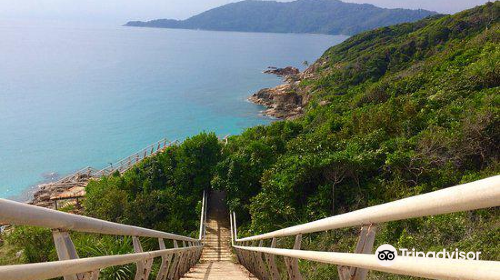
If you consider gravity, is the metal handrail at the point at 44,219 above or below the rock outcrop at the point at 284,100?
above

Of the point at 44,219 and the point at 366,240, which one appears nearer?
the point at 44,219

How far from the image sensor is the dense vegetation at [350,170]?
6.66 m

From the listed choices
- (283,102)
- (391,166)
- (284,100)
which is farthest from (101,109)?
(391,166)

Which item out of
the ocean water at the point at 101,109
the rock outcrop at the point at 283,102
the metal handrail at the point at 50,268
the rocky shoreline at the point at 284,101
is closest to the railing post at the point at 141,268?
the metal handrail at the point at 50,268

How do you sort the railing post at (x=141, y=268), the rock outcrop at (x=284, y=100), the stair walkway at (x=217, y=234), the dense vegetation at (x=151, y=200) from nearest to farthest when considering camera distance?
the railing post at (x=141, y=268), the dense vegetation at (x=151, y=200), the stair walkway at (x=217, y=234), the rock outcrop at (x=284, y=100)

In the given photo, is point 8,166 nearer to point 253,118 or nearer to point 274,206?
point 253,118

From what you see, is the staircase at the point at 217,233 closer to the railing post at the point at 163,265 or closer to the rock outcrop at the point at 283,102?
the railing post at the point at 163,265

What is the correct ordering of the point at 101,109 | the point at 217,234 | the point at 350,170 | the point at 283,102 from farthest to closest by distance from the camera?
the point at 101,109 < the point at 283,102 < the point at 217,234 < the point at 350,170

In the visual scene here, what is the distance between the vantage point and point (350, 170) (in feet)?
33.0

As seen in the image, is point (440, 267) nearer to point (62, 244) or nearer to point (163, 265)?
point (62, 244)

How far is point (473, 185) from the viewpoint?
94 centimetres

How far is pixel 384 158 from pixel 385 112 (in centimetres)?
383

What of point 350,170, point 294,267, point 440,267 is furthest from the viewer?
point 350,170

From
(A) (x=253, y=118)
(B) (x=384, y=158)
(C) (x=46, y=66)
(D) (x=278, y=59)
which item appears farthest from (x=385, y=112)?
(D) (x=278, y=59)
